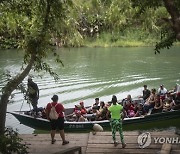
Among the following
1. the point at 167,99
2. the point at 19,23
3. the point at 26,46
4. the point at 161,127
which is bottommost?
the point at 161,127

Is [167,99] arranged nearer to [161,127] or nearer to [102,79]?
[161,127]

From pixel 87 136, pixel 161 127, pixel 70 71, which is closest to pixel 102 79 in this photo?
pixel 70 71

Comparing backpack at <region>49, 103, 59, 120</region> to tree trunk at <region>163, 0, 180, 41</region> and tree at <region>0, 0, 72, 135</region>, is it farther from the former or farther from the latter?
tree trunk at <region>163, 0, 180, 41</region>

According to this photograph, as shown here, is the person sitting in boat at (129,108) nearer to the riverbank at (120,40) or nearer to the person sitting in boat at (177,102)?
the person sitting in boat at (177,102)

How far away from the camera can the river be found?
20328 mm

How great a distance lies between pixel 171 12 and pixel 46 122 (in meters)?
10.0

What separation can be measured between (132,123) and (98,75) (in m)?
14.0

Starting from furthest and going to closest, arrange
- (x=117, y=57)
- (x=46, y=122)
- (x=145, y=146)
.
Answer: (x=117, y=57)
(x=46, y=122)
(x=145, y=146)

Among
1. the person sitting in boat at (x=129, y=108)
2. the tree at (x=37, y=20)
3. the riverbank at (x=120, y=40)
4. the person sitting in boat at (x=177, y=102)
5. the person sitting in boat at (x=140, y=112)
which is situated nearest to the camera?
the tree at (x=37, y=20)

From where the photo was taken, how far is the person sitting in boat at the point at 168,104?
13.7 meters

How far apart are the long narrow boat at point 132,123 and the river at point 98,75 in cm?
89

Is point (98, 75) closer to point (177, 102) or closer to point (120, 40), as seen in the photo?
point (177, 102)

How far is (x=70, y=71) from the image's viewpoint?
29.1 metres

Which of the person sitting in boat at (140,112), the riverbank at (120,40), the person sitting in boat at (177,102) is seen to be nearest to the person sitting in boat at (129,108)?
the person sitting in boat at (140,112)
